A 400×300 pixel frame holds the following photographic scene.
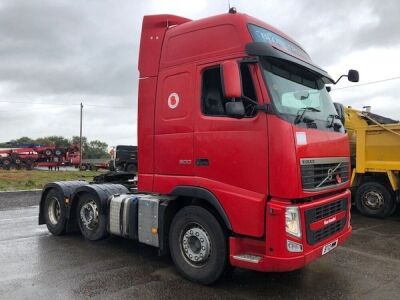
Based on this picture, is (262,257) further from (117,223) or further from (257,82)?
(117,223)

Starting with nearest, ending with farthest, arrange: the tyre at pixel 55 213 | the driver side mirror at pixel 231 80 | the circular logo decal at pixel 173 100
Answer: the driver side mirror at pixel 231 80 < the circular logo decal at pixel 173 100 < the tyre at pixel 55 213

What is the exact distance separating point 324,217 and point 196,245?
1.61 metres

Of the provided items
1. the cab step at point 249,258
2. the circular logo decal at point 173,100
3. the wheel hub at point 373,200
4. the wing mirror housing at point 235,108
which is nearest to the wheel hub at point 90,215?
the circular logo decal at point 173,100

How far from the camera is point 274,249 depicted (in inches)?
173

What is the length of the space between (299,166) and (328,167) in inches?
29.7

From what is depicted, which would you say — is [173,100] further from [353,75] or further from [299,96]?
[353,75]

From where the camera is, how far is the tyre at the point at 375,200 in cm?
1008

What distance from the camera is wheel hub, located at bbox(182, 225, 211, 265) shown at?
5035 millimetres

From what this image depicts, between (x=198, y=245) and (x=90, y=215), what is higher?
(x=90, y=215)

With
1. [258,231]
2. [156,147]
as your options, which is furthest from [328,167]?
[156,147]

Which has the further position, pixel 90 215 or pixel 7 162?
pixel 7 162

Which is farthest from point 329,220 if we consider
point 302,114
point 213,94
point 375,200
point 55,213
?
point 375,200

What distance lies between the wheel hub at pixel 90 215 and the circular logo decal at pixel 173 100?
8.36ft

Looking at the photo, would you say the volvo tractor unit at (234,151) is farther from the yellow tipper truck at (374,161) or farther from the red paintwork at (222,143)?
the yellow tipper truck at (374,161)
